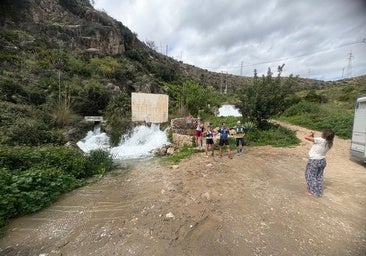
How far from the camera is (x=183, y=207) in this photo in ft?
13.1

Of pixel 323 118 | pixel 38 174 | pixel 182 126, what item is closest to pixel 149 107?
pixel 182 126

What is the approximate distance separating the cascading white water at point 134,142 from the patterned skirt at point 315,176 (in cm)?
713

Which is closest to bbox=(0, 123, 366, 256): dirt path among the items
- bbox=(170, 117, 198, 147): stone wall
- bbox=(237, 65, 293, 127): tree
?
bbox=(237, 65, 293, 127): tree

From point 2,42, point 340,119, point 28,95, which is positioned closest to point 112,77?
point 2,42

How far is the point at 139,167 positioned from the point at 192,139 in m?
3.69

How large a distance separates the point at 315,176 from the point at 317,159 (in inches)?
17.8

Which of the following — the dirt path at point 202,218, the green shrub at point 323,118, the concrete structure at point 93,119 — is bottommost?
the dirt path at point 202,218

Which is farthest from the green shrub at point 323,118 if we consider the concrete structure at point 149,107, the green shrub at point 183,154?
the concrete structure at point 149,107

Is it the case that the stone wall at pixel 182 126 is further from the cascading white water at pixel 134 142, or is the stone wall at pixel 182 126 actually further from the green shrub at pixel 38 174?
the green shrub at pixel 38 174

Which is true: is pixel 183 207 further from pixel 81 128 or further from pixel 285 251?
pixel 81 128

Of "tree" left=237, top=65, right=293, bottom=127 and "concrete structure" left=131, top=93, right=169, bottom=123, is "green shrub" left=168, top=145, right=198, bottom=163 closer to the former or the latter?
"tree" left=237, top=65, right=293, bottom=127

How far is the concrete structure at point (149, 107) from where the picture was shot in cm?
1434

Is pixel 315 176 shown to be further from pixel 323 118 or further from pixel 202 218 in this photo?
pixel 323 118

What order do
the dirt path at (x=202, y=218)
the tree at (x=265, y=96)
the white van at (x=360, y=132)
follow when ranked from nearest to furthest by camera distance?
the dirt path at (x=202, y=218) → the white van at (x=360, y=132) → the tree at (x=265, y=96)
